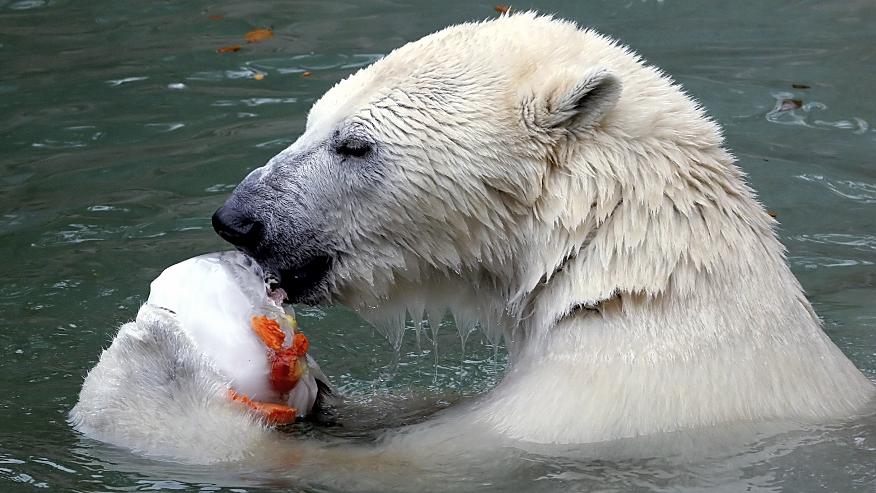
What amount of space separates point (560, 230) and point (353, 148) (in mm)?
662

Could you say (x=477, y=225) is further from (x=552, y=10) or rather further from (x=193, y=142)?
(x=552, y=10)

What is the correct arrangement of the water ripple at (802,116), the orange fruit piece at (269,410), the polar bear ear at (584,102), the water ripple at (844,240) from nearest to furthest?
the polar bear ear at (584,102) → the orange fruit piece at (269,410) → the water ripple at (844,240) → the water ripple at (802,116)

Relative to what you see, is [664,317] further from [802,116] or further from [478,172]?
[802,116]

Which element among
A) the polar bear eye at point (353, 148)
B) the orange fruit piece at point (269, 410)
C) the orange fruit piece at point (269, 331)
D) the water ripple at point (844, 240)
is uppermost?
the polar bear eye at point (353, 148)

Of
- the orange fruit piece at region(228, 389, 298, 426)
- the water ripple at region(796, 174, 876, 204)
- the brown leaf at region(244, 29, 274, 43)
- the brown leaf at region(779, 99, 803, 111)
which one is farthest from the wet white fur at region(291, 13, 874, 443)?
the brown leaf at region(244, 29, 274, 43)

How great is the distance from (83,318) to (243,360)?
1.84 m

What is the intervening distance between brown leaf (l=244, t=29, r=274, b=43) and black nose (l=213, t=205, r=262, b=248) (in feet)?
17.0

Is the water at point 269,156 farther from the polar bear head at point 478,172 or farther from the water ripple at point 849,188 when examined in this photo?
the polar bear head at point 478,172

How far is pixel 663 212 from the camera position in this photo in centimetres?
378

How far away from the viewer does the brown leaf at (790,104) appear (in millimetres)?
7648

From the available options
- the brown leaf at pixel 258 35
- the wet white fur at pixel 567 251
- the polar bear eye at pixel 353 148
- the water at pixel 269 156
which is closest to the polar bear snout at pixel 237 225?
Result: the wet white fur at pixel 567 251

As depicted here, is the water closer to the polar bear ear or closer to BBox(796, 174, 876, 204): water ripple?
BBox(796, 174, 876, 204): water ripple

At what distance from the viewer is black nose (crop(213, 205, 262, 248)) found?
3961 mm

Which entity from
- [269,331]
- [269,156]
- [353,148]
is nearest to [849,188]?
[269,156]
